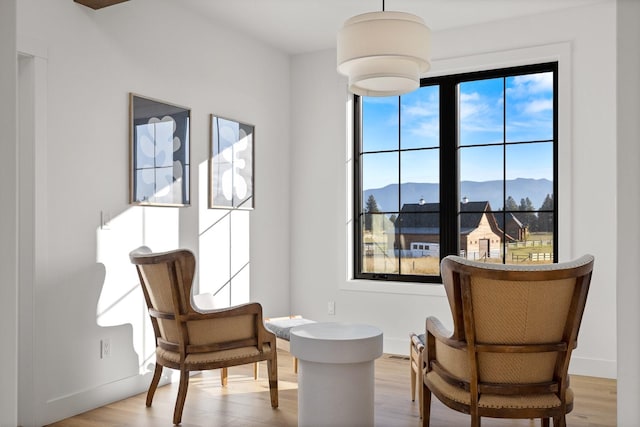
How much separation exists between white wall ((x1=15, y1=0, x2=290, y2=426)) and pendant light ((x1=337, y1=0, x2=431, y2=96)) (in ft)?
5.27

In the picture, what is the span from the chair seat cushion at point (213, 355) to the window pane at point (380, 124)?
97.1 inches

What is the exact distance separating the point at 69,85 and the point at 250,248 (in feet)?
6.96

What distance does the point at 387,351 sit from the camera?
16.1 ft

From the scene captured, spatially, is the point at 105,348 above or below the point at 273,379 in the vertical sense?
above

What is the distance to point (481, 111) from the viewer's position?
4.70 meters

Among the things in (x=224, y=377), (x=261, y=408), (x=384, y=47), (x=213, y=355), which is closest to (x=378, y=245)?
(x=224, y=377)

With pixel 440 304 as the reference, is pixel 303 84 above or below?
above

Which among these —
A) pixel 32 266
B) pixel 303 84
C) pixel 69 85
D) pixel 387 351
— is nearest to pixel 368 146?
pixel 303 84

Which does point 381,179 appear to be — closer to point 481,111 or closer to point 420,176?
point 420,176

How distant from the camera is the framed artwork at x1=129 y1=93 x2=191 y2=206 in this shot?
371cm

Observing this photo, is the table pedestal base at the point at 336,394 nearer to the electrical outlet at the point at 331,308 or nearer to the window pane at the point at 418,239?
the window pane at the point at 418,239

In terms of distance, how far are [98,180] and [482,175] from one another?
120 inches
